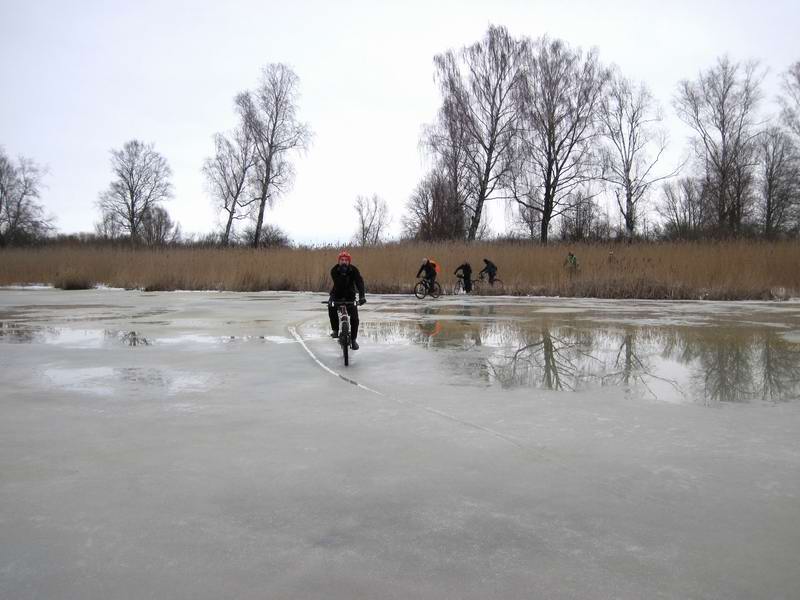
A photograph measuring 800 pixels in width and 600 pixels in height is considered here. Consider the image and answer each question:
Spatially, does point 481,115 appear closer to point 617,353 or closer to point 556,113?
point 556,113

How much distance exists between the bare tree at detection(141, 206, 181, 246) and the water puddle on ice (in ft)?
179

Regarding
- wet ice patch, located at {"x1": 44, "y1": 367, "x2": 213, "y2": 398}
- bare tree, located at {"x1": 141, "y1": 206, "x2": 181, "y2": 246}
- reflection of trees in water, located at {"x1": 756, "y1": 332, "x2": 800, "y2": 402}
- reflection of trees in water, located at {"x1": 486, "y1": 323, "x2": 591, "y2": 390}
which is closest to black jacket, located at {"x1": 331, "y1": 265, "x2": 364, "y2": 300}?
reflection of trees in water, located at {"x1": 486, "y1": 323, "x2": 591, "y2": 390}

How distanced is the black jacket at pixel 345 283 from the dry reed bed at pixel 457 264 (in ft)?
50.7

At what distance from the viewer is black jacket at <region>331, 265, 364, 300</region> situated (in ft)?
30.9

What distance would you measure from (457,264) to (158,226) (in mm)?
65034

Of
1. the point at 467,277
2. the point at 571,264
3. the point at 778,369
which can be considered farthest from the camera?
the point at 571,264

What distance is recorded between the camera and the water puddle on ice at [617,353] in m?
6.98

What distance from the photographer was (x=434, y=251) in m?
27.9

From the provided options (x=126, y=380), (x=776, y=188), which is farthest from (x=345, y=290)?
(x=776, y=188)

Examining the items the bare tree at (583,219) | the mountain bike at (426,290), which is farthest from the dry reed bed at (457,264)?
the bare tree at (583,219)

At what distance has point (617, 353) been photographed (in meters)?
9.25

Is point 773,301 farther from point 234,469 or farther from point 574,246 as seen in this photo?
point 234,469

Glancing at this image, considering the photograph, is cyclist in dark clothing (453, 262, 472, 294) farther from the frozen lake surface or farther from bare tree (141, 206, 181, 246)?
bare tree (141, 206, 181, 246)

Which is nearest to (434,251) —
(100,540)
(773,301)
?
(773,301)
